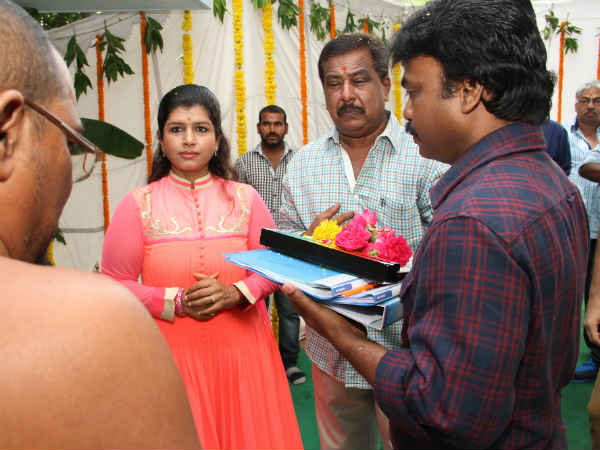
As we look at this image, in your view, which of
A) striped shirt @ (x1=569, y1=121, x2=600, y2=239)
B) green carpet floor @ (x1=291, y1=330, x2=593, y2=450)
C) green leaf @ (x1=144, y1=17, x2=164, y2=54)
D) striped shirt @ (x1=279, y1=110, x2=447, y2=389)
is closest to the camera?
striped shirt @ (x1=279, y1=110, x2=447, y2=389)

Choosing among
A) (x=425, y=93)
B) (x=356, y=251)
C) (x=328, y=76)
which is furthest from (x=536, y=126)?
(x=328, y=76)

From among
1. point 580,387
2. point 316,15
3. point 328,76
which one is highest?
point 316,15

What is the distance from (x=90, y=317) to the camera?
1.84 ft

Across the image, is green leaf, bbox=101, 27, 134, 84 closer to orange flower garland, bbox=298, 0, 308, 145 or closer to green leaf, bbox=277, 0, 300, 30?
green leaf, bbox=277, 0, 300, 30

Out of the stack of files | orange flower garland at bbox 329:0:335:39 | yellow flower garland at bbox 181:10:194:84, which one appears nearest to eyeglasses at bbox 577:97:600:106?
orange flower garland at bbox 329:0:335:39

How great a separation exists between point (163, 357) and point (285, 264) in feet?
2.98

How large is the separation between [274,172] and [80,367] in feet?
13.6

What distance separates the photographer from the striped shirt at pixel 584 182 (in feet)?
13.3

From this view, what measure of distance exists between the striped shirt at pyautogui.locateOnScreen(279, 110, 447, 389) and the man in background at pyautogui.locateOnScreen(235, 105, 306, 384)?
2.08 m

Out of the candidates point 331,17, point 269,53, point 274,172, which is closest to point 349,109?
point 274,172

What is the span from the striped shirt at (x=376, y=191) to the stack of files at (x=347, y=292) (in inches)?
27.0

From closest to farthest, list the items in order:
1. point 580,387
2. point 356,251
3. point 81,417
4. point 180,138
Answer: point 81,417
point 356,251
point 180,138
point 580,387

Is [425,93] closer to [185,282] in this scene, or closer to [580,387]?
[185,282]

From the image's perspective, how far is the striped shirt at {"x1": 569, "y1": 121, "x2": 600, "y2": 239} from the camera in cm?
406
